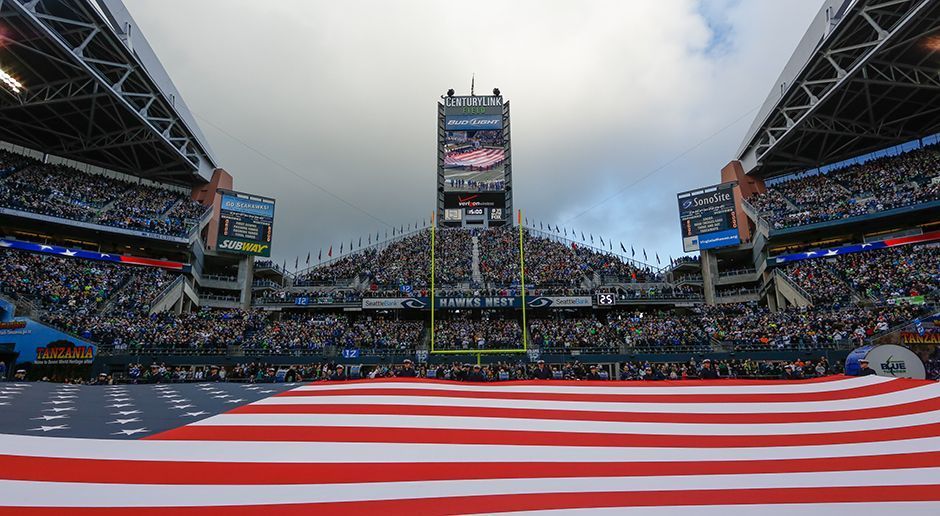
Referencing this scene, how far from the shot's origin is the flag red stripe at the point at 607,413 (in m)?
7.33

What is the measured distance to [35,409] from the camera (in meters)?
10.6

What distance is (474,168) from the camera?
60.8 metres

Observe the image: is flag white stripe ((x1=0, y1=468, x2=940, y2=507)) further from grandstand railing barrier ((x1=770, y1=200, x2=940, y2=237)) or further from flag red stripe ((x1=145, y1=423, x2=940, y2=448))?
grandstand railing barrier ((x1=770, y1=200, x2=940, y2=237))

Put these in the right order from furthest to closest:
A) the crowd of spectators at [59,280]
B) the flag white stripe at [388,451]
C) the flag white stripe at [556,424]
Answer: the crowd of spectators at [59,280]
the flag white stripe at [556,424]
the flag white stripe at [388,451]

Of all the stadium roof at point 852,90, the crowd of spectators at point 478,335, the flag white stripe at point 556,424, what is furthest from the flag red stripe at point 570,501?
the stadium roof at point 852,90

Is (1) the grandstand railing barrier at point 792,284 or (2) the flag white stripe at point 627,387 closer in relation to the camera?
(2) the flag white stripe at point 627,387

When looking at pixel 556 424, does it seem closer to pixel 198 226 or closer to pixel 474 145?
pixel 198 226

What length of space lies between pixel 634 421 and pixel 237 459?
6269mm

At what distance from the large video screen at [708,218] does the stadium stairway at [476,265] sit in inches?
845

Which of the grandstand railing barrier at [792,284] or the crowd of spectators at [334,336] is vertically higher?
the grandstand railing barrier at [792,284]

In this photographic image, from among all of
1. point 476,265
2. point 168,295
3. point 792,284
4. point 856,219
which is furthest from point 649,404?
point 168,295

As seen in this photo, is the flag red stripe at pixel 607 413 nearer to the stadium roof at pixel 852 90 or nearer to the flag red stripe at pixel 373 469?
the flag red stripe at pixel 373 469

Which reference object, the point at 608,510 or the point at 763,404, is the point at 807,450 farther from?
the point at 608,510

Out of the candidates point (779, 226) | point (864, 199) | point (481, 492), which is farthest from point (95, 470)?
point (864, 199)
